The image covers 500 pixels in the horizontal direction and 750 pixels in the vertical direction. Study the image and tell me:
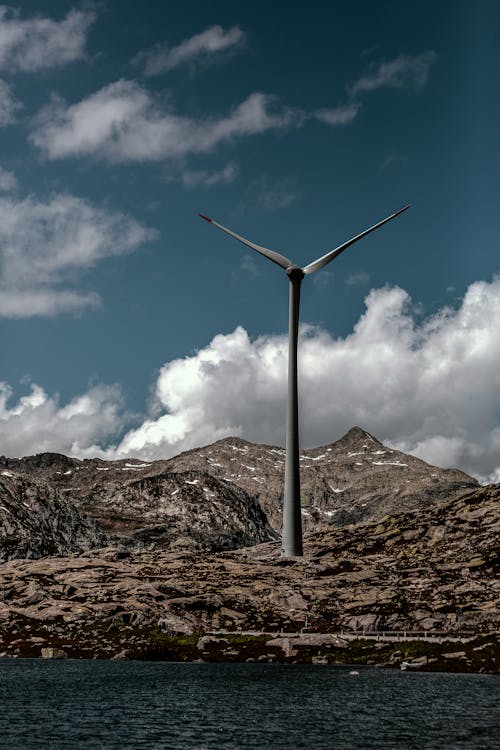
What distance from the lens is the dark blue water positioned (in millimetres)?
61969

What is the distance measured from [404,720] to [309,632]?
101m

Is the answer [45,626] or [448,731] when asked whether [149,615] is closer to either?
[45,626]

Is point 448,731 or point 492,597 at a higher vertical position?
point 492,597

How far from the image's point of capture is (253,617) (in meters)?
188

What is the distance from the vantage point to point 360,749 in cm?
5747

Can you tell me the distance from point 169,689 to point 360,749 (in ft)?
165

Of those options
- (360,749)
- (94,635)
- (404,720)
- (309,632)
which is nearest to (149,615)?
(94,635)

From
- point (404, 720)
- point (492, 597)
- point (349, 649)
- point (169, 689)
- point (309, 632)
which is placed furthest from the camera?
point (492, 597)

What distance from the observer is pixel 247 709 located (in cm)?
8144

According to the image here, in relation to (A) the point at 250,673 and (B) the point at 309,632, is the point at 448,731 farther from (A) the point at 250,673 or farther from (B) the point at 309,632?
(B) the point at 309,632

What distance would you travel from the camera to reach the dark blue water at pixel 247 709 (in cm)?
6197

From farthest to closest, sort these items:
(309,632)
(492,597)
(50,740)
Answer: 1. (492,597)
2. (309,632)
3. (50,740)

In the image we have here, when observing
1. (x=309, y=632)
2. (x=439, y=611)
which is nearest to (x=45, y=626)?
(x=309, y=632)

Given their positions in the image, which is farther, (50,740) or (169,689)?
(169,689)
